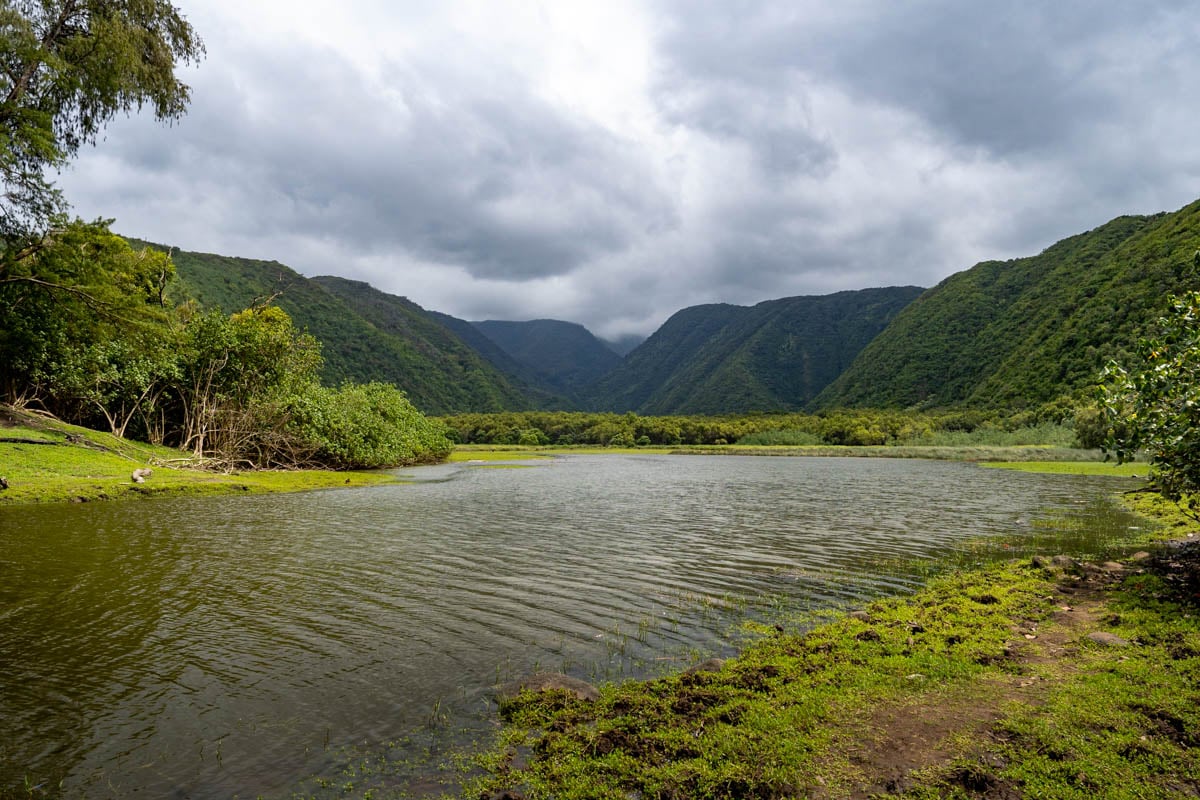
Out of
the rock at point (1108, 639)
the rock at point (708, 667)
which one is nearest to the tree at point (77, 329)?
the rock at point (708, 667)

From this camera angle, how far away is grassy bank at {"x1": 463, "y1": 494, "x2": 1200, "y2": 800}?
5.90 metres

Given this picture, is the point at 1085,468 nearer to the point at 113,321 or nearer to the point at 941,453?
the point at 941,453

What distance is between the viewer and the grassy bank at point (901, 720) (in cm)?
590

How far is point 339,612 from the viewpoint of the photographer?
41.0 ft

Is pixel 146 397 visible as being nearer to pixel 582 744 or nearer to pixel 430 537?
pixel 430 537

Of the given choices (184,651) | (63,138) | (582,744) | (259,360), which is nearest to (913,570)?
(582,744)

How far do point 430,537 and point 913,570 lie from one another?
15.8 m

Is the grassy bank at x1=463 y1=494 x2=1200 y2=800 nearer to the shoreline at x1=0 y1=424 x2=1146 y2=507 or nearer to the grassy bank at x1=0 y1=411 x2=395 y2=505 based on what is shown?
the shoreline at x1=0 y1=424 x2=1146 y2=507

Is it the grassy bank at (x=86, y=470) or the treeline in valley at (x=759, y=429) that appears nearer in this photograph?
the grassy bank at (x=86, y=470)

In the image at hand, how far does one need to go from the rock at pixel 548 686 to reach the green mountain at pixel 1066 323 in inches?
4147

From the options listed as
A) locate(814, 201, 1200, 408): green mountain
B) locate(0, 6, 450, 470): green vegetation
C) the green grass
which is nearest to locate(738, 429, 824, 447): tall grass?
locate(814, 201, 1200, 408): green mountain

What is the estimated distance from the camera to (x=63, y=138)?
30.0 metres

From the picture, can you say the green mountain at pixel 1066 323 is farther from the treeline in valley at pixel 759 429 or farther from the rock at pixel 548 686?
the rock at pixel 548 686

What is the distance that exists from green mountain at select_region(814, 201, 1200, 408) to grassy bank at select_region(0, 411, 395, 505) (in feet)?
356
